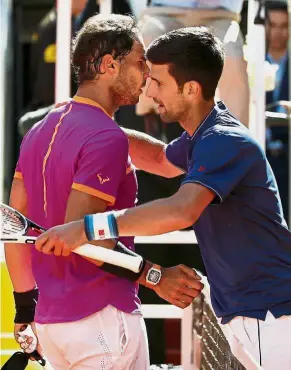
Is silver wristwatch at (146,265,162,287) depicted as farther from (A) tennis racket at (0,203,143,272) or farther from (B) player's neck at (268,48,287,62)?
(B) player's neck at (268,48,287,62)

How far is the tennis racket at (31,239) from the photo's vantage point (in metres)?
3.69

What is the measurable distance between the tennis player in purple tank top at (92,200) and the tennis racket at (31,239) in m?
0.06

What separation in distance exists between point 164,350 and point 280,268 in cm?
297

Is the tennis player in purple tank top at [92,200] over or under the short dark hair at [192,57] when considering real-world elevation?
under

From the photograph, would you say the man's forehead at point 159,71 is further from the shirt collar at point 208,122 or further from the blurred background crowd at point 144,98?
the blurred background crowd at point 144,98

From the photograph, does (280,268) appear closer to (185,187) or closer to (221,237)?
(221,237)

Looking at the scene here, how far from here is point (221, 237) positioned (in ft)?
12.7

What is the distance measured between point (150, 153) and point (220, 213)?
95 cm

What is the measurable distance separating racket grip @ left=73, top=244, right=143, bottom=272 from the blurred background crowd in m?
2.02

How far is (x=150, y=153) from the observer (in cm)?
475

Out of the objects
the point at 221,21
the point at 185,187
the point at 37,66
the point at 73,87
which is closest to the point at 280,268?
the point at 185,187

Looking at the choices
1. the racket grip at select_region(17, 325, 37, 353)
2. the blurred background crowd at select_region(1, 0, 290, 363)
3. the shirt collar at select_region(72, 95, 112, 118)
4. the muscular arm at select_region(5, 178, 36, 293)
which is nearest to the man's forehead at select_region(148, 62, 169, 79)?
the shirt collar at select_region(72, 95, 112, 118)

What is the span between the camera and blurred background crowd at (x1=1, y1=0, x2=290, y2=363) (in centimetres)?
570

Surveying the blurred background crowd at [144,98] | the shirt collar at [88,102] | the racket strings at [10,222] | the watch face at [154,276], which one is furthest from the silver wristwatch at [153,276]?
the blurred background crowd at [144,98]
